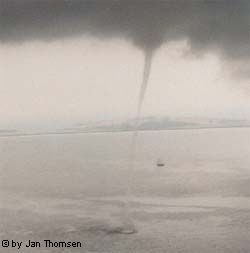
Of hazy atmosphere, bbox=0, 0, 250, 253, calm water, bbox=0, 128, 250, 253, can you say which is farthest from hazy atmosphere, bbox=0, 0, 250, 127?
calm water, bbox=0, 128, 250, 253

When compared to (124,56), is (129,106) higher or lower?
lower

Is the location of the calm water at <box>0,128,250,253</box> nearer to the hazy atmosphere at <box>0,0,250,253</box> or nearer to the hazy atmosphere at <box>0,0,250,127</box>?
the hazy atmosphere at <box>0,0,250,253</box>

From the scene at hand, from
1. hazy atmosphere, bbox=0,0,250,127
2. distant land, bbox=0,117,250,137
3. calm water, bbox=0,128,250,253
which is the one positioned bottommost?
calm water, bbox=0,128,250,253

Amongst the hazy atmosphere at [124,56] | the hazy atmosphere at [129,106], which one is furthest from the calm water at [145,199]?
the hazy atmosphere at [124,56]

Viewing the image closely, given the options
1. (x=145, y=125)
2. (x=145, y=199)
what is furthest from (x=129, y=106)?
(x=145, y=199)

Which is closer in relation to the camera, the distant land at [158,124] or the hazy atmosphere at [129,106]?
the hazy atmosphere at [129,106]

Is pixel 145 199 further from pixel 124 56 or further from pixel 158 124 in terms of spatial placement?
pixel 124 56

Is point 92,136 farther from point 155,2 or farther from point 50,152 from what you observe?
point 155,2

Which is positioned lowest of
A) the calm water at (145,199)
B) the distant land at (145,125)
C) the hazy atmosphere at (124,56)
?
the calm water at (145,199)

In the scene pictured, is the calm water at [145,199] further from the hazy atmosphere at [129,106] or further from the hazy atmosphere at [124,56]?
the hazy atmosphere at [124,56]
